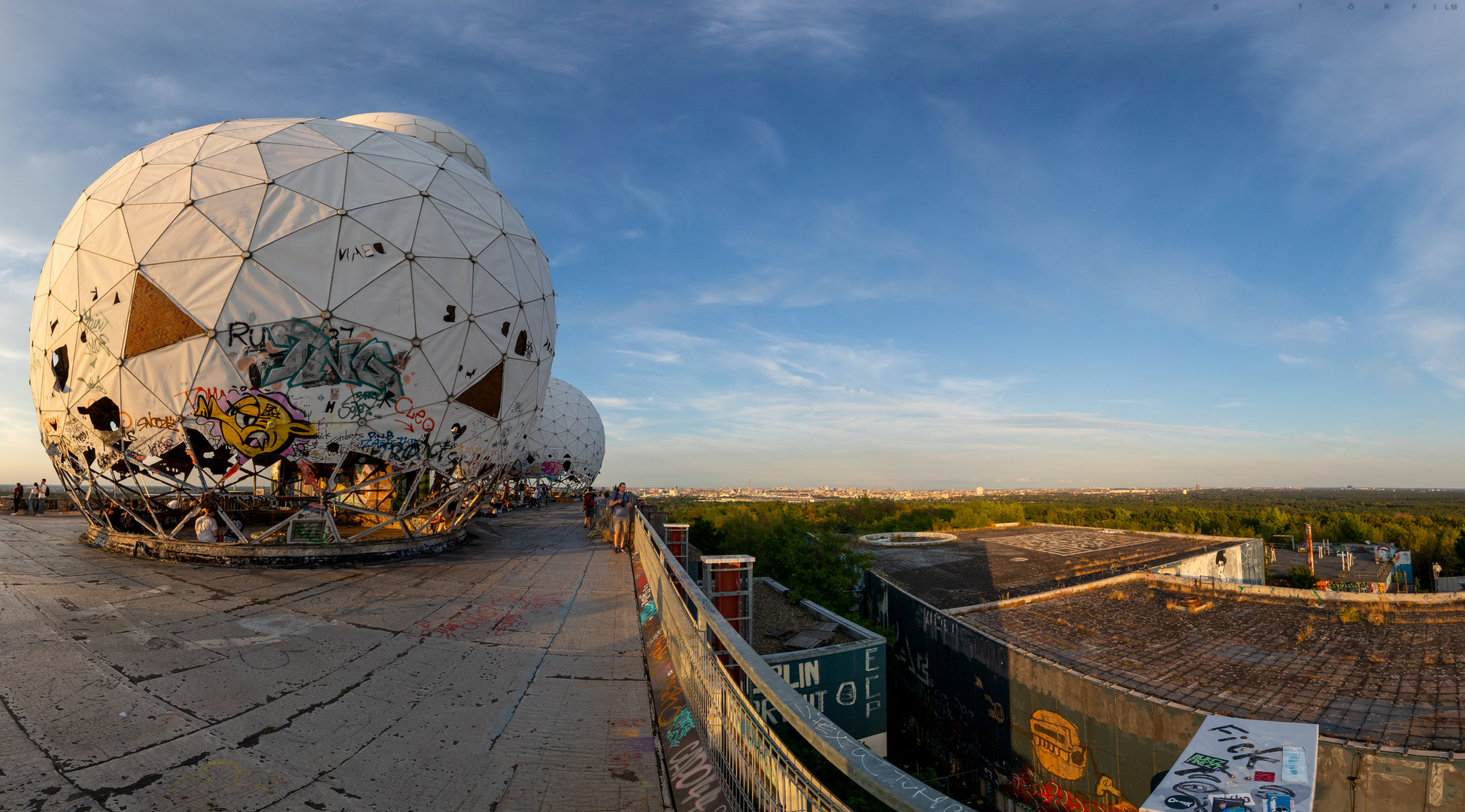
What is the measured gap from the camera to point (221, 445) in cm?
1163

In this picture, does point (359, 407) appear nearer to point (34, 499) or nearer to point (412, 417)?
point (412, 417)

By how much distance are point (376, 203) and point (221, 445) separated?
20.2 ft

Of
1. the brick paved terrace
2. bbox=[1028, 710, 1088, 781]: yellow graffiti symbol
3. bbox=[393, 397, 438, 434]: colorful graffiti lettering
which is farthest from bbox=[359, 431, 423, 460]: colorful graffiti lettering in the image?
bbox=[1028, 710, 1088, 781]: yellow graffiti symbol

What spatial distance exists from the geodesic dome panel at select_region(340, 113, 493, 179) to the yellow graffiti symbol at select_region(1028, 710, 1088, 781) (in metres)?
26.2

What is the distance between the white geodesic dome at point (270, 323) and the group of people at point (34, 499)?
1222 cm

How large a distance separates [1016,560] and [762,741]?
4505 centimetres

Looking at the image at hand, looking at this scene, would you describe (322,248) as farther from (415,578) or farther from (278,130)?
(415,578)

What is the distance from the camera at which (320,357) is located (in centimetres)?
1178

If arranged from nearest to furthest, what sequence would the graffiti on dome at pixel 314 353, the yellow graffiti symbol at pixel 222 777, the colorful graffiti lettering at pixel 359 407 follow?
the yellow graffiti symbol at pixel 222 777
the graffiti on dome at pixel 314 353
the colorful graffiti lettering at pixel 359 407

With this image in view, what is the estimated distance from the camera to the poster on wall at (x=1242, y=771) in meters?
12.4

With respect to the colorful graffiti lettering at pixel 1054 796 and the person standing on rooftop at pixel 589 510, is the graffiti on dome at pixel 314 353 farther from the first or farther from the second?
the colorful graffiti lettering at pixel 1054 796

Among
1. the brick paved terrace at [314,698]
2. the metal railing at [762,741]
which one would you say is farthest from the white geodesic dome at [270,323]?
the metal railing at [762,741]

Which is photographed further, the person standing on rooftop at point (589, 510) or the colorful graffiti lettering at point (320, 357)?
the person standing on rooftop at point (589, 510)

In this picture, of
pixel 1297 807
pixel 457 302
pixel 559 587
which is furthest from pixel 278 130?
pixel 1297 807
